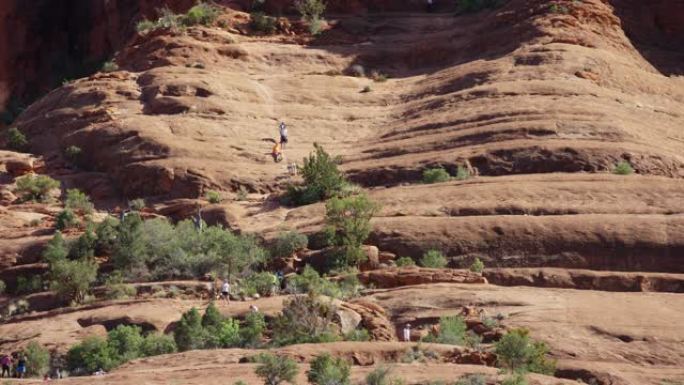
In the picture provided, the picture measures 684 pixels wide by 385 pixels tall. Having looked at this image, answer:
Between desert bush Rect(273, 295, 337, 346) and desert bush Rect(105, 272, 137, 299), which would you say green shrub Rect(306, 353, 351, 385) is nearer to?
desert bush Rect(273, 295, 337, 346)

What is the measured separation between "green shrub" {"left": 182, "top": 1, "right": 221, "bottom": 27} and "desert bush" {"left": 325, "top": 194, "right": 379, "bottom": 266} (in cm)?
1469

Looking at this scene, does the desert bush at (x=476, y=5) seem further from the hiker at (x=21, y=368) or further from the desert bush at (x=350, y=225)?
the hiker at (x=21, y=368)

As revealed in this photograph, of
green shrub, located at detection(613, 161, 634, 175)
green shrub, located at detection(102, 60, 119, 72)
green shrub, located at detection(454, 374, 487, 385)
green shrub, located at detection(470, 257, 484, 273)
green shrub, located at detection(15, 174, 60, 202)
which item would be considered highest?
green shrub, located at detection(102, 60, 119, 72)

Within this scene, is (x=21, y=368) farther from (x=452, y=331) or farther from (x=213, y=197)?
(x=213, y=197)

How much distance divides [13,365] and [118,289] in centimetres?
380

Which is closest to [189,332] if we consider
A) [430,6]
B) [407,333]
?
[407,333]

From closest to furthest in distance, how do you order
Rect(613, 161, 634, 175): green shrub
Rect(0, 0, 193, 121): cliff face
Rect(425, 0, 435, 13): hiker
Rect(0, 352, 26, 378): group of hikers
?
Rect(0, 352, 26, 378): group of hikers → Rect(613, 161, 634, 175): green shrub → Rect(425, 0, 435, 13): hiker → Rect(0, 0, 193, 121): cliff face

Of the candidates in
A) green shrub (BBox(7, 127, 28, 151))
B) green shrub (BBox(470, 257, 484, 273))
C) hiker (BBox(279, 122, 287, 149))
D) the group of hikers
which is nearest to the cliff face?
green shrub (BBox(7, 127, 28, 151))

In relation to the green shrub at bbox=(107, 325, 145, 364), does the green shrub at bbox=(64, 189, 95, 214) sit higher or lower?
higher

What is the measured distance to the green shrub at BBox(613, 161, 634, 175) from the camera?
40.7 meters

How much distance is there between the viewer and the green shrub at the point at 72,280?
3788 centimetres

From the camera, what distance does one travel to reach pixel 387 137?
45969mm

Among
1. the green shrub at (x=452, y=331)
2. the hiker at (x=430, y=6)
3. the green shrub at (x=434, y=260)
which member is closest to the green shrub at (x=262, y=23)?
the hiker at (x=430, y=6)

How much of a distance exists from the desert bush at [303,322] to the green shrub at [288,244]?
4525 millimetres
